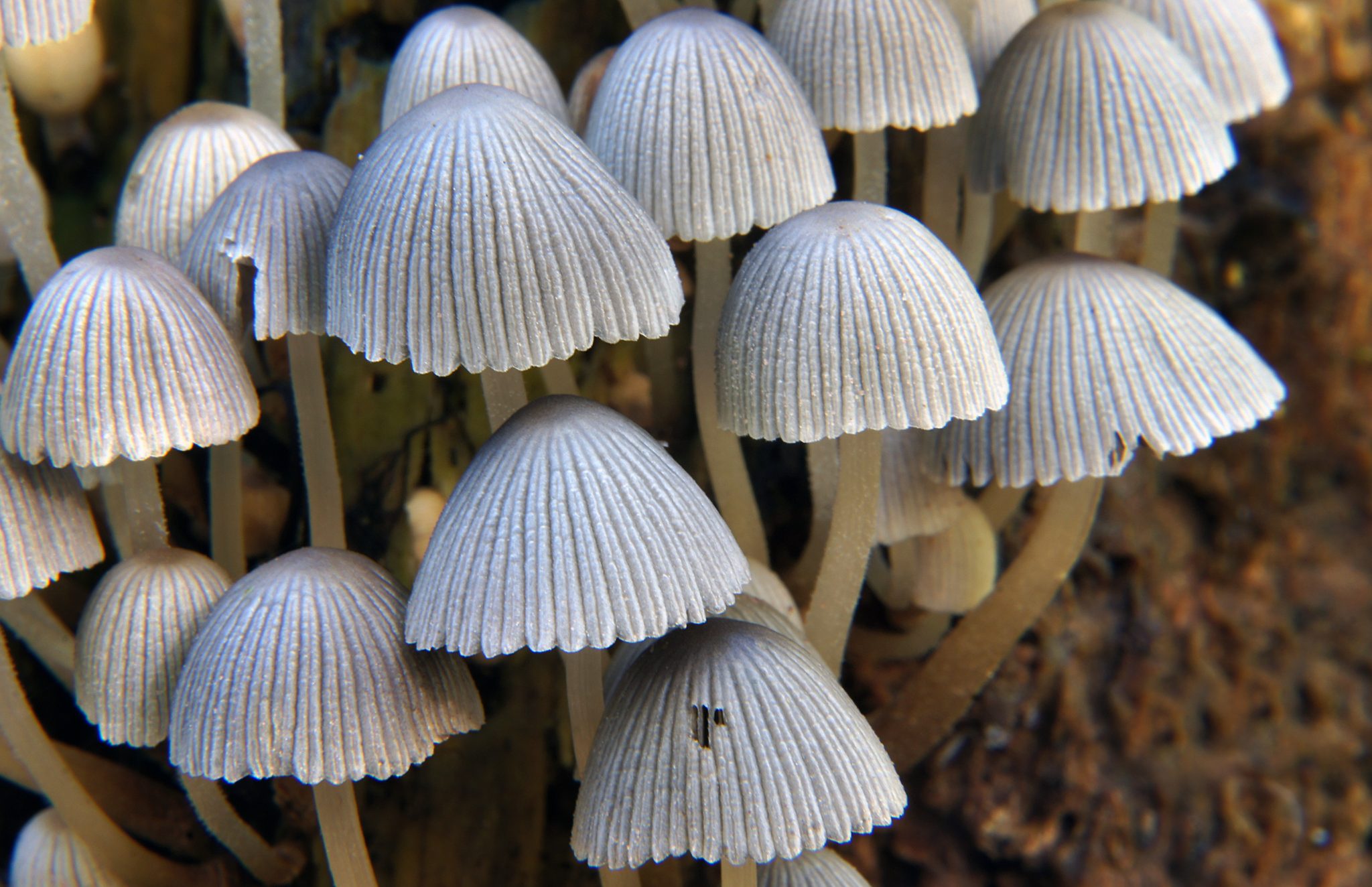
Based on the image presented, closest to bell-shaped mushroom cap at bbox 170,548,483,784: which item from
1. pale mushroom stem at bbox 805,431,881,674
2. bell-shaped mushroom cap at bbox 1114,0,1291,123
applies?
pale mushroom stem at bbox 805,431,881,674

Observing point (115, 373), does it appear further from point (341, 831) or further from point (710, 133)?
point (710, 133)

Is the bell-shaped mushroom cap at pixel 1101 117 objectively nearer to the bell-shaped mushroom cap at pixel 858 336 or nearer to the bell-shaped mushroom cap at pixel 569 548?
the bell-shaped mushroom cap at pixel 858 336

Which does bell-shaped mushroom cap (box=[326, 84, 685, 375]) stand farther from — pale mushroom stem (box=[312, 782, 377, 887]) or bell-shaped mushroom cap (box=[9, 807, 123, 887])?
bell-shaped mushroom cap (box=[9, 807, 123, 887])

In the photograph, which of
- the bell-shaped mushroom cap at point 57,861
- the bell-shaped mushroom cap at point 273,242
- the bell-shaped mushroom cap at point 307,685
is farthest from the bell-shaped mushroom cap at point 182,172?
the bell-shaped mushroom cap at point 57,861

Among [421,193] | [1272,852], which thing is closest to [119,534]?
[421,193]

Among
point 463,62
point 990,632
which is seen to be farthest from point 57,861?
point 990,632

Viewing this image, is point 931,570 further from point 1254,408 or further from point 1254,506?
point 1254,506

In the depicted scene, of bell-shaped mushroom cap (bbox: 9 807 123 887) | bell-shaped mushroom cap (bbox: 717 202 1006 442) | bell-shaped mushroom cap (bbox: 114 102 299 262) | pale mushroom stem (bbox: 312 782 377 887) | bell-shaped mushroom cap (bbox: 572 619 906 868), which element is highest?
bell-shaped mushroom cap (bbox: 114 102 299 262)
